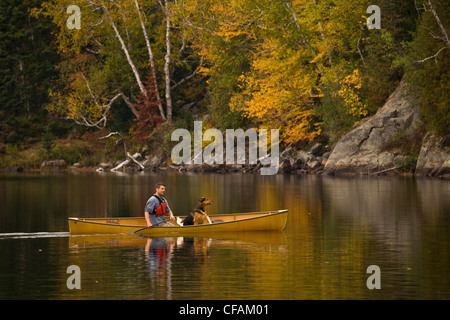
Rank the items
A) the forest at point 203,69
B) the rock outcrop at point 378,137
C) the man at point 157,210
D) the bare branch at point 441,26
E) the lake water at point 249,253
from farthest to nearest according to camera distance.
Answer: the rock outcrop at point 378,137, the forest at point 203,69, the bare branch at point 441,26, the man at point 157,210, the lake water at point 249,253

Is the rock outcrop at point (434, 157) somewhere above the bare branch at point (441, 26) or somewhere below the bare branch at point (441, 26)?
below

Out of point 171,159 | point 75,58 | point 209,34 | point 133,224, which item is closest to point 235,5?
point 209,34

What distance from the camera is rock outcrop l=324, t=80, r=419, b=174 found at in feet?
165

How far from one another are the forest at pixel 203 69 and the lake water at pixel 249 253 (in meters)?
17.1

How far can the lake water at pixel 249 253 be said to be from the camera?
47.5ft

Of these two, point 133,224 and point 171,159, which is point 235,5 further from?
point 133,224

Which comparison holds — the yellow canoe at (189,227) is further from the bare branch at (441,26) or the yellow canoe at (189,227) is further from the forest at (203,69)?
the bare branch at (441,26)

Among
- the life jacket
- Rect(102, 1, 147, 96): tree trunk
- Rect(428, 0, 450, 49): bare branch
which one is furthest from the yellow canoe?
Rect(102, 1, 147, 96): tree trunk
